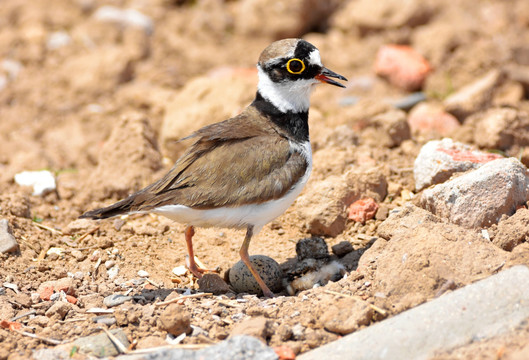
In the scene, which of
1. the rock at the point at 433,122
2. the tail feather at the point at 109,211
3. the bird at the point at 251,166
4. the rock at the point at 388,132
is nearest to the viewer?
the tail feather at the point at 109,211

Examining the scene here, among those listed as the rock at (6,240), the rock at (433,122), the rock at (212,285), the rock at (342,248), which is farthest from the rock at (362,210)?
the rock at (6,240)

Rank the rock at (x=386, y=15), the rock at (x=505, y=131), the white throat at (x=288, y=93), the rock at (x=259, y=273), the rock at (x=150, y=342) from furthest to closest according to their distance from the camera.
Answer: the rock at (x=386, y=15)
the rock at (x=505, y=131)
the white throat at (x=288, y=93)
the rock at (x=259, y=273)
the rock at (x=150, y=342)

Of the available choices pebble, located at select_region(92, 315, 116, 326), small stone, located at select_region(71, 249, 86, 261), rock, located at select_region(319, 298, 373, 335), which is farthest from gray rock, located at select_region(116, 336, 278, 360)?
small stone, located at select_region(71, 249, 86, 261)

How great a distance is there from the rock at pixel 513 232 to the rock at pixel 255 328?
1685 mm

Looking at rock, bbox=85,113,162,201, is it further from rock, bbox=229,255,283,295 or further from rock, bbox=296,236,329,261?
rock, bbox=296,236,329,261

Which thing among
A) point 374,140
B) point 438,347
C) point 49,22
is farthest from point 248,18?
point 438,347

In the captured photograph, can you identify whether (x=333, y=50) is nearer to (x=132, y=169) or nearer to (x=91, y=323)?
(x=132, y=169)

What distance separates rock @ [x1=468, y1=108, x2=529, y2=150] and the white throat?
1.90m

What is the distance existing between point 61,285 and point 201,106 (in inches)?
115

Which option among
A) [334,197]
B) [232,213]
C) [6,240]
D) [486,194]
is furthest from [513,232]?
[6,240]

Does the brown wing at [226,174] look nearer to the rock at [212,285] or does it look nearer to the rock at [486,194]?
the rock at [212,285]

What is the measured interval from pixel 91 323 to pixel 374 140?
337 centimetres

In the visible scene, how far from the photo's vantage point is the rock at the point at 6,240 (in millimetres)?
4812

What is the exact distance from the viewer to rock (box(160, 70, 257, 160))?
6707 millimetres
